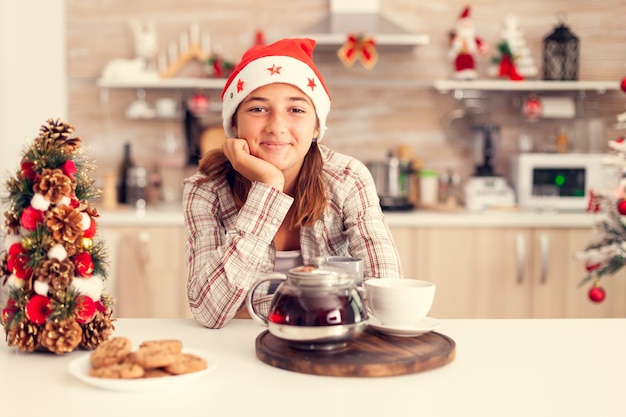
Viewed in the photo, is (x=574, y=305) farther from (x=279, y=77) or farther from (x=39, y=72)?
(x=39, y=72)

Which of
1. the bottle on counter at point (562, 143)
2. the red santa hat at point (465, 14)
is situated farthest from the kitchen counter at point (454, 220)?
the red santa hat at point (465, 14)

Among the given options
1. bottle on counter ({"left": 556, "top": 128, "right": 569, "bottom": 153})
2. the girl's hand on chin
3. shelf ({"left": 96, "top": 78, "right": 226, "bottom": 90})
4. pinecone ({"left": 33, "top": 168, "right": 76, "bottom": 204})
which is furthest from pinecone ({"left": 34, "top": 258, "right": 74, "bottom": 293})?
bottle on counter ({"left": 556, "top": 128, "right": 569, "bottom": 153})

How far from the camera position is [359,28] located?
13.2 ft

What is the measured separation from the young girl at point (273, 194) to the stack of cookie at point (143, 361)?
44cm

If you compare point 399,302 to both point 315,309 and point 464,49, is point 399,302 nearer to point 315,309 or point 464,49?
point 315,309

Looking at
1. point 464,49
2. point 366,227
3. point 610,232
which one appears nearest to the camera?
point 366,227

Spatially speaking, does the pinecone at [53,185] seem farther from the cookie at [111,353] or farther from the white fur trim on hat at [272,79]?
the white fur trim on hat at [272,79]

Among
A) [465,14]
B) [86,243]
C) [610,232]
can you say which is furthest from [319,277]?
[465,14]

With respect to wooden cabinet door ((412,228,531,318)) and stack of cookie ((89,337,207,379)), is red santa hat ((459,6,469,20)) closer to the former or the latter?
wooden cabinet door ((412,228,531,318))

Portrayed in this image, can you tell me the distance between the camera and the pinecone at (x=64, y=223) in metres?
1.29

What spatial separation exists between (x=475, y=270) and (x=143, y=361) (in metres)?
2.73

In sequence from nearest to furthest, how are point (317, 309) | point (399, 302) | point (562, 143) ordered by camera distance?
point (317, 309)
point (399, 302)
point (562, 143)

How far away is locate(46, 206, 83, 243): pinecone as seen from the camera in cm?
129

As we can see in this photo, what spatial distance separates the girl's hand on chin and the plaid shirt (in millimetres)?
46
